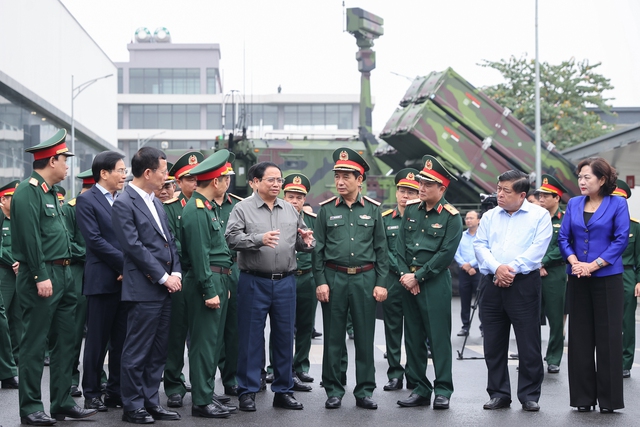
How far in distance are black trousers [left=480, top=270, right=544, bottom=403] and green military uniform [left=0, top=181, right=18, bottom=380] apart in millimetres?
4438

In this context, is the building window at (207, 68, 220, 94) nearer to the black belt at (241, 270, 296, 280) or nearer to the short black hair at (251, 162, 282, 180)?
the short black hair at (251, 162, 282, 180)

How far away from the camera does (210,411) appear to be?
272 inches

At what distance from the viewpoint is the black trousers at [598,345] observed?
7.23 meters

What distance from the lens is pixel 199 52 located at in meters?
85.0

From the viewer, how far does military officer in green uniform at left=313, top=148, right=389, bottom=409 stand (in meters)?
7.47

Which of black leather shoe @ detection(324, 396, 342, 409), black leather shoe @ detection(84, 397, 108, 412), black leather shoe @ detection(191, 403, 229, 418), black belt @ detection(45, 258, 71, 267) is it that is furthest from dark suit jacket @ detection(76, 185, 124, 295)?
black leather shoe @ detection(324, 396, 342, 409)

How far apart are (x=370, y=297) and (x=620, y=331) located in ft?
6.82

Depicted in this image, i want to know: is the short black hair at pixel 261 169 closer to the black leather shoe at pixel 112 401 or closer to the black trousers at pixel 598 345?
the black leather shoe at pixel 112 401

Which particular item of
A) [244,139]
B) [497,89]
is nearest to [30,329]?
[244,139]

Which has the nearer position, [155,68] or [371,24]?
[371,24]

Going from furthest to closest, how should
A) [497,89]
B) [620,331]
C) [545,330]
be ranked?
1. [497,89]
2. [545,330]
3. [620,331]

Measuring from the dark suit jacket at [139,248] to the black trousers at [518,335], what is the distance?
2825 millimetres

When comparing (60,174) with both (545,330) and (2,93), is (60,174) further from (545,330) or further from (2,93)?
(2,93)

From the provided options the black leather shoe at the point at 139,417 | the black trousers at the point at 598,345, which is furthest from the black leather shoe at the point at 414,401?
the black leather shoe at the point at 139,417
